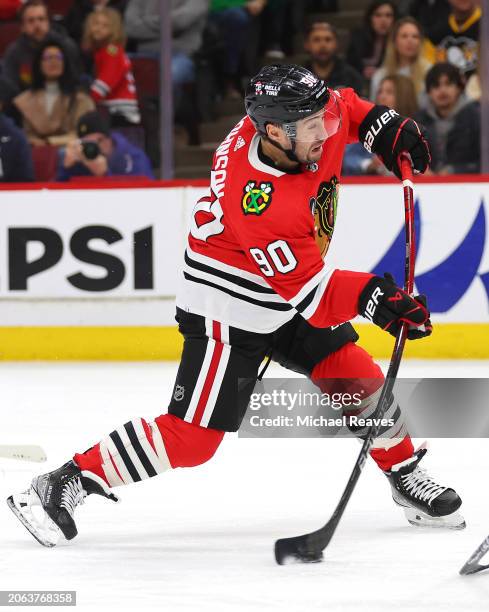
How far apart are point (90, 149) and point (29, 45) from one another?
0.75m

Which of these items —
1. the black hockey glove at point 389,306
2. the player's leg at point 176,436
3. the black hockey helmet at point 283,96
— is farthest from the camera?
the player's leg at point 176,436

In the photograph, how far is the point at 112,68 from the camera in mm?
6605

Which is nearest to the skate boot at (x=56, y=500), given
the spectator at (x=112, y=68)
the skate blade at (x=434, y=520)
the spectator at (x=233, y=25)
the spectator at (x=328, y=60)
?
the skate blade at (x=434, y=520)

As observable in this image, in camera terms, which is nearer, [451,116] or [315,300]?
[315,300]

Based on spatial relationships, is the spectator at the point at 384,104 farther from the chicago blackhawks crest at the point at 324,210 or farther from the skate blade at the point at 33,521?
the skate blade at the point at 33,521

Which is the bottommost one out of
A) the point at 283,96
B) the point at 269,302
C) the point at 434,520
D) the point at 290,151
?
the point at 434,520

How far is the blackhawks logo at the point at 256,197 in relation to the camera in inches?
113

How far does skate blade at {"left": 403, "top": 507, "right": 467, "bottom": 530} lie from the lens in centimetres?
318

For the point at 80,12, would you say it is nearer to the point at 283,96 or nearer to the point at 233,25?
the point at 233,25

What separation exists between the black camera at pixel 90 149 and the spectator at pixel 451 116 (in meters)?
1.53

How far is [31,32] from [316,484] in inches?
148

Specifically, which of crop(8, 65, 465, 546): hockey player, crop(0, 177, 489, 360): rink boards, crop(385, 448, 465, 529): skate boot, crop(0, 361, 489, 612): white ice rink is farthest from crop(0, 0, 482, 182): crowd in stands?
crop(385, 448, 465, 529): skate boot

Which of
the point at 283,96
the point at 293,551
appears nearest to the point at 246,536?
the point at 293,551

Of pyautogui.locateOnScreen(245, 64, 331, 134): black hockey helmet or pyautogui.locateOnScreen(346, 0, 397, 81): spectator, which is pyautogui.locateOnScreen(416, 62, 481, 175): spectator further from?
pyautogui.locateOnScreen(245, 64, 331, 134): black hockey helmet
